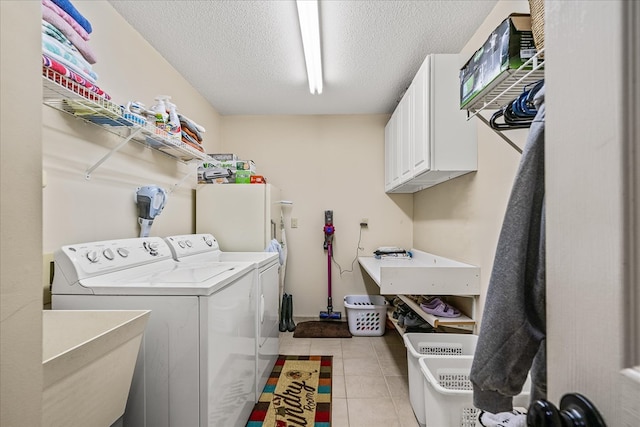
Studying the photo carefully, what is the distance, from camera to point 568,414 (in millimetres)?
367

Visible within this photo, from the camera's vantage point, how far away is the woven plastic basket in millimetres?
1001

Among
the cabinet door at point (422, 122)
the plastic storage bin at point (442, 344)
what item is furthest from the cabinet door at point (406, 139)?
the plastic storage bin at point (442, 344)

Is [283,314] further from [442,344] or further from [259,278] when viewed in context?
[442,344]

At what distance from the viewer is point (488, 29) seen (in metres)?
2.00

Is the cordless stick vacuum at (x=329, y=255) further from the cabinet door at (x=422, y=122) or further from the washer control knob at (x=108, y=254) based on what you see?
the washer control knob at (x=108, y=254)

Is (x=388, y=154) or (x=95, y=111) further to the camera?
(x=388, y=154)

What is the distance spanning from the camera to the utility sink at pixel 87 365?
2.35 feet

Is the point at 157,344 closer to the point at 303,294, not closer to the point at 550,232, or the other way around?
the point at 550,232

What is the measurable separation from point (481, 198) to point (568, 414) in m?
1.90

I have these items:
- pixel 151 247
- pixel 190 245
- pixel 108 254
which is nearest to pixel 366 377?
pixel 190 245

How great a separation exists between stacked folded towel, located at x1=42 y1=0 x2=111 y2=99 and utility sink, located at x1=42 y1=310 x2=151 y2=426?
92cm

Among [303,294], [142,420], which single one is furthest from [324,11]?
[303,294]

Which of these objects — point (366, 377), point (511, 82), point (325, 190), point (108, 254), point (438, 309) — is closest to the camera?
point (511, 82)

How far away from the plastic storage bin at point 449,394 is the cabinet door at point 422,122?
1.23 meters
